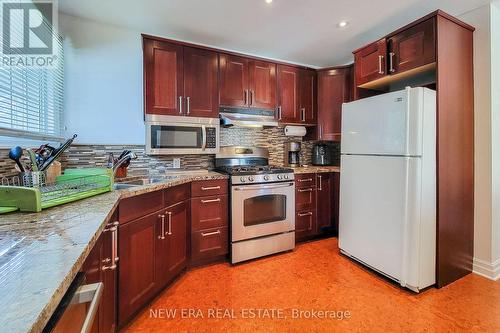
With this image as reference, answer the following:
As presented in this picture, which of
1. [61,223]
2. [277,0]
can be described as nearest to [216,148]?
[277,0]

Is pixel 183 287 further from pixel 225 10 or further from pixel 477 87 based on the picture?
pixel 477 87

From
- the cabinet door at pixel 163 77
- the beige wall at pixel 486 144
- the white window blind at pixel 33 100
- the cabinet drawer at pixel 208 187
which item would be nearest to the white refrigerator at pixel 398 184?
the beige wall at pixel 486 144

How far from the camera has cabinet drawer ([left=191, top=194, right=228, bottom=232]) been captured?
222 cm

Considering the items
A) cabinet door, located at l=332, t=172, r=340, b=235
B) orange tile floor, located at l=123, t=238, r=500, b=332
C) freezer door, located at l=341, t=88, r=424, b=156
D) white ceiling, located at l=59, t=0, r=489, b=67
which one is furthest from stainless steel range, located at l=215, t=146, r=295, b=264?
white ceiling, located at l=59, t=0, r=489, b=67

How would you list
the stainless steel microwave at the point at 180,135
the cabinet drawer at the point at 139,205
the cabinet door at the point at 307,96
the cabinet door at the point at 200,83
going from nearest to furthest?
the cabinet drawer at the point at 139,205, the stainless steel microwave at the point at 180,135, the cabinet door at the point at 200,83, the cabinet door at the point at 307,96

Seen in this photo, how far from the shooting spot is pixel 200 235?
2250 mm

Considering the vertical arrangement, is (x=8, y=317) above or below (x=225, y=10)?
below

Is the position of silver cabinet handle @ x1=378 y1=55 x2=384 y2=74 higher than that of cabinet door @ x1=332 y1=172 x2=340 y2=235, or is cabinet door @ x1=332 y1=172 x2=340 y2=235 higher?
silver cabinet handle @ x1=378 y1=55 x2=384 y2=74

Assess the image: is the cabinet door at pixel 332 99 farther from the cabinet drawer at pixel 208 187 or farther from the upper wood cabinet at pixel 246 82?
the cabinet drawer at pixel 208 187

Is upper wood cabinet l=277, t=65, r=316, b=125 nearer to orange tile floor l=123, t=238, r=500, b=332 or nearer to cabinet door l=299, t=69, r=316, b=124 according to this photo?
cabinet door l=299, t=69, r=316, b=124

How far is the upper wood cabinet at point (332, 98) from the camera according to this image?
118 inches

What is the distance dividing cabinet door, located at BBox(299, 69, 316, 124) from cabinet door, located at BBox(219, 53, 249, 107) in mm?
800

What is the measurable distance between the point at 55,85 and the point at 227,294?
7.63 feet

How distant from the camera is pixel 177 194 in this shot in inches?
77.6
